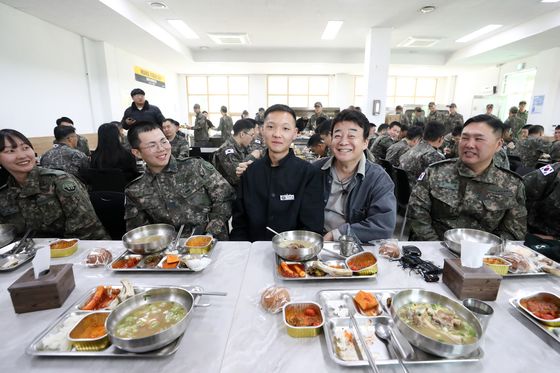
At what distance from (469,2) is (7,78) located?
29.5 feet

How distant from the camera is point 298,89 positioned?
13945 millimetres

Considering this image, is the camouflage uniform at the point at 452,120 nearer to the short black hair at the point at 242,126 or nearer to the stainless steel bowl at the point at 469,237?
the short black hair at the point at 242,126

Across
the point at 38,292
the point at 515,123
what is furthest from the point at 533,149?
the point at 38,292

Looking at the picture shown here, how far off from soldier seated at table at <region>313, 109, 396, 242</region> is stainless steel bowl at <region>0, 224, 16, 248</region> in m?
1.82

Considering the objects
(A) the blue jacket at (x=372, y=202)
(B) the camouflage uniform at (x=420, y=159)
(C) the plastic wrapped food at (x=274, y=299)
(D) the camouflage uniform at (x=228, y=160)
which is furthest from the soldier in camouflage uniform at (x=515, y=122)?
(C) the plastic wrapped food at (x=274, y=299)

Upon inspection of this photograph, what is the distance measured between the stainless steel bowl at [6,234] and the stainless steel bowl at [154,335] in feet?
3.66

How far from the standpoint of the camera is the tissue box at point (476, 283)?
3.54ft

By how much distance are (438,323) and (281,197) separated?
44.8 inches

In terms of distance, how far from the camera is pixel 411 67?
11.5 metres

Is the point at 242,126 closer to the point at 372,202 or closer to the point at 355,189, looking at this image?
the point at 355,189

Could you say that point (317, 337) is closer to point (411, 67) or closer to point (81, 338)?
point (81, 338)

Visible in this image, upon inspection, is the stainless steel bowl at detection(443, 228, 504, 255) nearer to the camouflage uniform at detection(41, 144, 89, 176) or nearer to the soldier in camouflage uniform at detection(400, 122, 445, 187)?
the soldier in camouflage uniform at detection(400, 122, 445, 187)

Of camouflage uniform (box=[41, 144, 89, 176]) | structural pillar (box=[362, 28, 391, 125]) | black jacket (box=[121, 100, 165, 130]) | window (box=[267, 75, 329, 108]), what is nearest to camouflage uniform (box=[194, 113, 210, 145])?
window (box=[267, 75, 329, 108])

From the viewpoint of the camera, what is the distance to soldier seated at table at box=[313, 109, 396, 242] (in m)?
1.71
